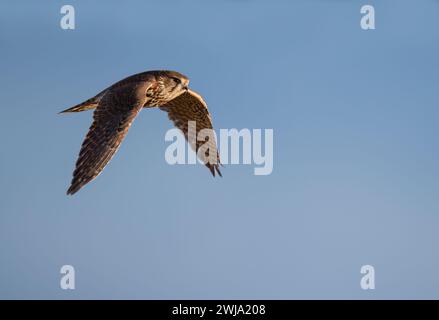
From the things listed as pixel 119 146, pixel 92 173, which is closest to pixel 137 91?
pixel 119 146

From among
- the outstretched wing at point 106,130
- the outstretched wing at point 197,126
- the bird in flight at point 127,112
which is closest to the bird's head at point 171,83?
the bird in flight at point 127,112

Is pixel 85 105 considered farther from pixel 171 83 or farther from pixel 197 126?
pixel 197 126

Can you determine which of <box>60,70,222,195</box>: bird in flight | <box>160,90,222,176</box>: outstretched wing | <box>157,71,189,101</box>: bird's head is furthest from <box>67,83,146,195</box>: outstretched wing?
<box>160,90,222,176</box>: outstretched wing

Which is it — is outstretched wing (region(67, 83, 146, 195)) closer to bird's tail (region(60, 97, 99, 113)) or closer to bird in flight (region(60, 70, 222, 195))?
bird in flight (region(60, 70, 222, 195))

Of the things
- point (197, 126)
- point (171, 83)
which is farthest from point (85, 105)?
point (197, 126)

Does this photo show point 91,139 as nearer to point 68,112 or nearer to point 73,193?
point 73,193

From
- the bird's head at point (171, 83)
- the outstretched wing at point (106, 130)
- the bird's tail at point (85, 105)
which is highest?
the bird's head at point (171, 83)

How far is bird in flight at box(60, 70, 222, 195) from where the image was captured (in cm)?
762

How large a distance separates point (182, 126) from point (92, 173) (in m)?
3.95

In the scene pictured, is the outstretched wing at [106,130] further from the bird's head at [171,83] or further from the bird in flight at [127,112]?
the bird's head at [171,83]

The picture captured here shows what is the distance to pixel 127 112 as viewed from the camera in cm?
815

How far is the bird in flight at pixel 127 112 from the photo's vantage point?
25.0 ft

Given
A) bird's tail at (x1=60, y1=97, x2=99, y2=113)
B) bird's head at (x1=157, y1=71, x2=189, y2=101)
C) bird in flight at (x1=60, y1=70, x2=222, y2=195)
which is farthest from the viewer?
bird's head at (x1=157, y1=71, x2=189, y2=101)

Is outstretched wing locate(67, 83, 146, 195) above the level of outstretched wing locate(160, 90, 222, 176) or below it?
below
